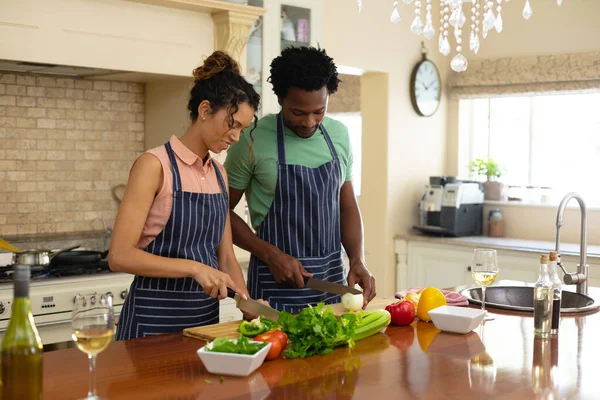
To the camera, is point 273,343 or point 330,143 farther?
point 330,143

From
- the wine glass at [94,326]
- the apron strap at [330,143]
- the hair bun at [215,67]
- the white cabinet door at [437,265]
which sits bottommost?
the white cabinet door at [437,265]

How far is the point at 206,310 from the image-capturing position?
2637 mm

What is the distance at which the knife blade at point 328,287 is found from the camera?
2.76 metres

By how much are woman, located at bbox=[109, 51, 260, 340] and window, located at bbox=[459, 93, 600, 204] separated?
381cm

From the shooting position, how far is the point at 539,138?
598 centimetres

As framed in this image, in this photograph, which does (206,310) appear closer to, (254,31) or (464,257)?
(254,31)

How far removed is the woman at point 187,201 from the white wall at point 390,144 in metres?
3.20

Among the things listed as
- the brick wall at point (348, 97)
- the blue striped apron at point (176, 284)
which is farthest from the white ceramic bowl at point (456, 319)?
the brick wall at point (348, 97)

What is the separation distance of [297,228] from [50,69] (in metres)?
1.98

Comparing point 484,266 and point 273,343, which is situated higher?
point 484,266

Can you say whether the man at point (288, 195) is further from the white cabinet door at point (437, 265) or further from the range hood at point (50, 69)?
the white cabinet door at point (437, 265)

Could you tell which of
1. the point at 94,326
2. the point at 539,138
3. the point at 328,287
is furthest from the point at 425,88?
the point at 94,326

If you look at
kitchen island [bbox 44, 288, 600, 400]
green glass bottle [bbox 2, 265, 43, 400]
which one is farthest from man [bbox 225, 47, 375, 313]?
green glass bottle [bbox 2, 265, 43, 400]

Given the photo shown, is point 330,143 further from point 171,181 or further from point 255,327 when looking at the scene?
point 255,327
